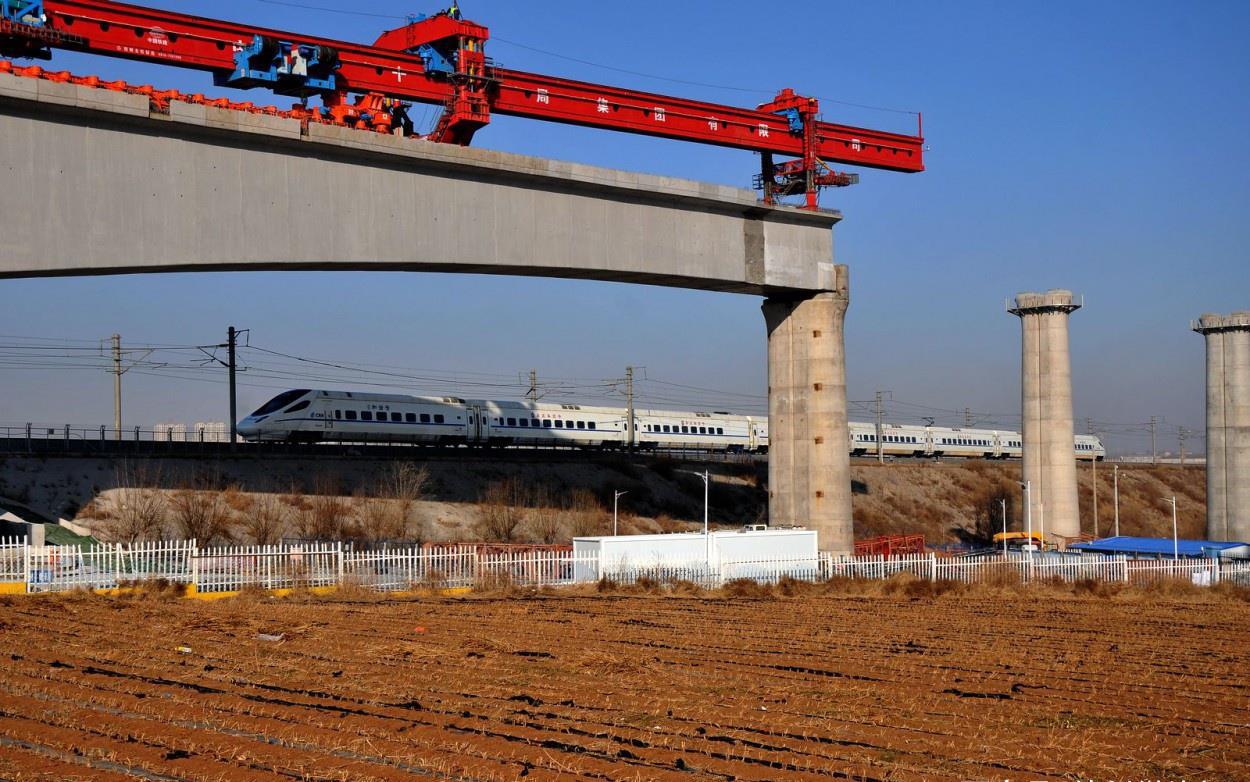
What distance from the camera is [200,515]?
1796 inches

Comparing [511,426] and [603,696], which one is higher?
[511,426]

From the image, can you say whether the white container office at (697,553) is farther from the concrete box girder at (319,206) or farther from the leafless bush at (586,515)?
the leafless bush at (586,515)

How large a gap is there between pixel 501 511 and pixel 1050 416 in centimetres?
2767

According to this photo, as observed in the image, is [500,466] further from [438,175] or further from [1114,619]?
[1114,619]

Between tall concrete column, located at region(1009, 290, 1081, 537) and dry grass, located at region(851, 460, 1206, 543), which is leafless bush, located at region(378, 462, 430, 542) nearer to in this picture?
dry grass, located at region(851, 460, 1206, 543)

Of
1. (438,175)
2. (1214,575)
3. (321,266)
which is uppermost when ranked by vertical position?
(438,175)

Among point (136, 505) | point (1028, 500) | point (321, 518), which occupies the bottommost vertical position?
point (1028, 500)

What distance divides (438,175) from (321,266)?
14.8 ft

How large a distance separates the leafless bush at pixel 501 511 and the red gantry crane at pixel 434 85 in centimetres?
1825

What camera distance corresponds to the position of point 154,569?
3122cm

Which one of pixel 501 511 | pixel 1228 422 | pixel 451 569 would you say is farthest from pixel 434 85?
pixel 1228 422

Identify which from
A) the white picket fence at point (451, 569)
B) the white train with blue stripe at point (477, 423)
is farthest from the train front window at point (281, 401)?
the white picket fence at point (451, 569)

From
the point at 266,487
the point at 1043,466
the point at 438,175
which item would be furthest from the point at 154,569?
the point at 1043,466

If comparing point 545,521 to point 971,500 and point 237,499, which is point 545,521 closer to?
point 237,499
